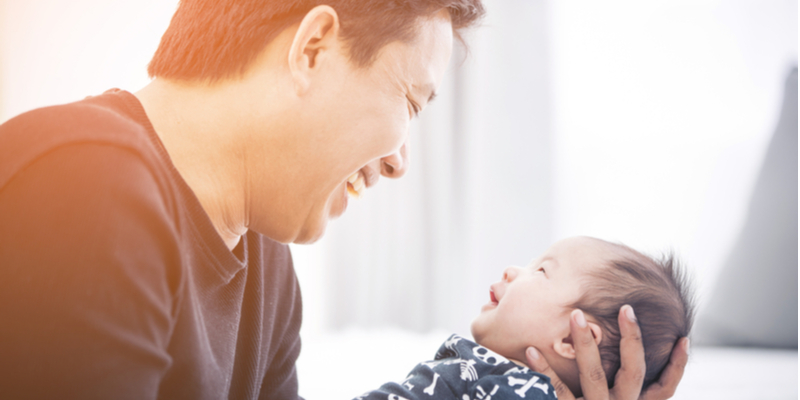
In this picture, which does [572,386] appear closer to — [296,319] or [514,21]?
[296,319]

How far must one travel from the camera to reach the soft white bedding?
1.54m

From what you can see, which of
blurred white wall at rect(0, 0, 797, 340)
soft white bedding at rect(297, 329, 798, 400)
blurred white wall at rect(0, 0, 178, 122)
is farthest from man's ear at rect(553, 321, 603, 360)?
blurred white wall at rect(0, 0, 178, 122)

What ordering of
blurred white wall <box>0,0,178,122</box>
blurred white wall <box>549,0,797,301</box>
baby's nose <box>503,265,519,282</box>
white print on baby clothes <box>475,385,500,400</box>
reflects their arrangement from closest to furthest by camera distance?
1. white print on baby clothes <box>475,385,500,400</box>
2. baby's nose <box>503,265,519,282</box>
3. blurred white wall <box>549,0,797,301</box>
4. blurred white wall <box>0,0,178,122</box>

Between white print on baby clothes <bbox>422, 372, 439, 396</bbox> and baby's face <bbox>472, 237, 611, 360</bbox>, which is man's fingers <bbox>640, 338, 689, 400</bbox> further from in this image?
white print on baby clothes <bbox>422, 372, 439, 396</bbox>

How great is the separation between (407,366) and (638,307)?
40.3 inches

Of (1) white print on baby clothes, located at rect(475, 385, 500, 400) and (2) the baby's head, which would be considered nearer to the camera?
(1) white print on baby clothes, located at rect(475, 385, 500, 400)

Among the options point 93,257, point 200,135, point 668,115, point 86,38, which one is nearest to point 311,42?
point 200,135

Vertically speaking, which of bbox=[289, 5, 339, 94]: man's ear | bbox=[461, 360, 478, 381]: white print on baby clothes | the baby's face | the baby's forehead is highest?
bbox=[289, 5, 339, 94]: man's ear

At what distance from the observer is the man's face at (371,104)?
0.81 m

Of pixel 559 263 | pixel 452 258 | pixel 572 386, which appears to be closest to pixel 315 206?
pixel 559 263

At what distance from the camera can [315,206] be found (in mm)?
898

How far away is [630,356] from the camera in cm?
100

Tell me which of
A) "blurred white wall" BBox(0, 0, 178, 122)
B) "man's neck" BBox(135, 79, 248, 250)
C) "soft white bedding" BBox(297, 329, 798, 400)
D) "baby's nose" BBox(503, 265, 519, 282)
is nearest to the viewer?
"man's neck" BBox(135, 79, 248, 250)

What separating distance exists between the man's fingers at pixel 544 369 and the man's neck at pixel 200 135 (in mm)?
667
